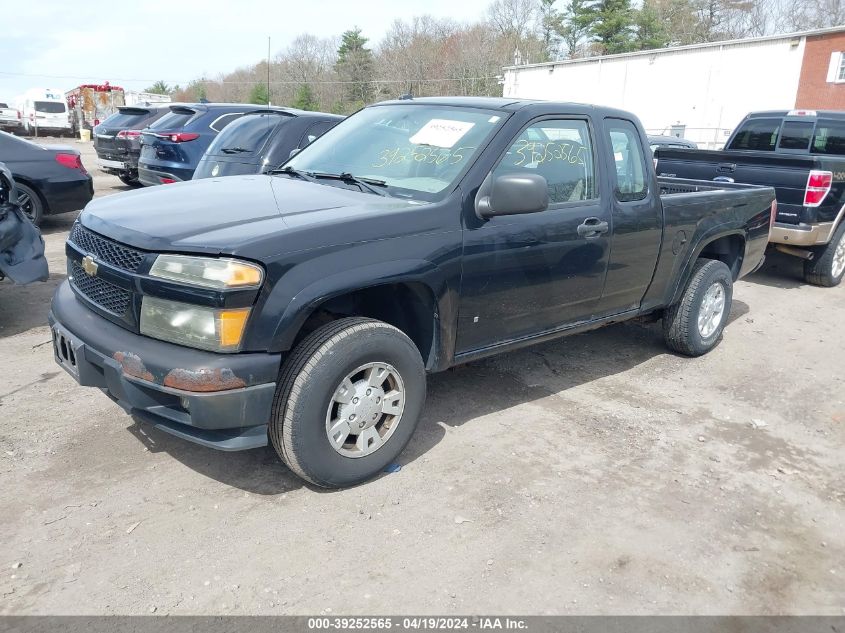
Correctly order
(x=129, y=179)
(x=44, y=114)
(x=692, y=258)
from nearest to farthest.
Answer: (x=692, y=258), (x=129, y=179), (x=44, y=114)

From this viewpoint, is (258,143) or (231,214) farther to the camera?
(258,143)

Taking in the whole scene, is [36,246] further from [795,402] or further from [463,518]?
[795,402]

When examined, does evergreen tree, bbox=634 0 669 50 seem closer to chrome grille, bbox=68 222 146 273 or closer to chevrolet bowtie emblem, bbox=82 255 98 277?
chrome grille, bbox=68 222 146 273

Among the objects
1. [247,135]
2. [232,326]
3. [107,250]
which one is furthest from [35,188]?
[232,326]

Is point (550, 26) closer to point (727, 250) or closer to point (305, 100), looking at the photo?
point (305, 100)

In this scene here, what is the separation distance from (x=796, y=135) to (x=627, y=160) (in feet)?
20.2

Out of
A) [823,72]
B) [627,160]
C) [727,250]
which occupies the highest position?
[823,72]

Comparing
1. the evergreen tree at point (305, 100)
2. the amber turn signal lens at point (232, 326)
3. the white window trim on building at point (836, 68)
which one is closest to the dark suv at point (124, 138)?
the amber turn signal lens at point (232, 326)

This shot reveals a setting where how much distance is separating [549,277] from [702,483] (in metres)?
1.40

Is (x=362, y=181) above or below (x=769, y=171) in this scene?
above

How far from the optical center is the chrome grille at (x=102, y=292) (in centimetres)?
312

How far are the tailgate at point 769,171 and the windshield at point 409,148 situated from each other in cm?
454

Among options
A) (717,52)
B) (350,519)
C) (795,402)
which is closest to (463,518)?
(350,519)

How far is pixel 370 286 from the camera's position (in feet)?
10.6
